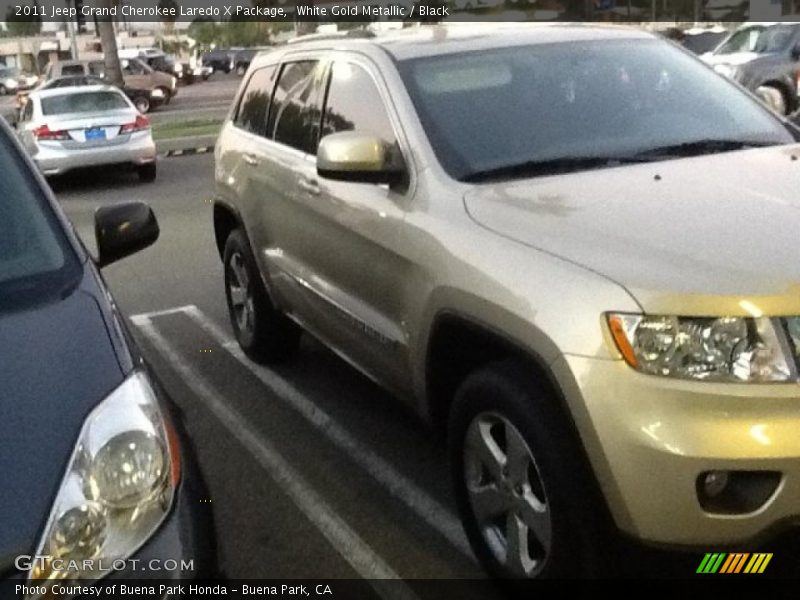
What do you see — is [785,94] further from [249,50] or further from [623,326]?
[249,50]

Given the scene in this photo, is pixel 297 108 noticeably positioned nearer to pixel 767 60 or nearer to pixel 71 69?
pixel 767 60

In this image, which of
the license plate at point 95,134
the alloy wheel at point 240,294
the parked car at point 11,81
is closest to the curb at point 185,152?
the license plate at point 95,134

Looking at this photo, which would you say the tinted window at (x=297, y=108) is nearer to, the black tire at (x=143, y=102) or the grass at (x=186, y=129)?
the grass at (x=186, y=129)

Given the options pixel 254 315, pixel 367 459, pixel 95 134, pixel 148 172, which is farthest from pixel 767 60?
pixel 367 459

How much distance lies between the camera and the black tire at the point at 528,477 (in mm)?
3023

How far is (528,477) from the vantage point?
10.9 feet

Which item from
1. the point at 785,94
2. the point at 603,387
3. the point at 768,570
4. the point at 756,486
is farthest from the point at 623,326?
the point at 785,94

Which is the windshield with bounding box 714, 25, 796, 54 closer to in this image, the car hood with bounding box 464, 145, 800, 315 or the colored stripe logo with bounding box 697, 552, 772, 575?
the car hood with bounding box 464, 145, 800, 315

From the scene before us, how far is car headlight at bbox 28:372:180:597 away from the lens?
235cm

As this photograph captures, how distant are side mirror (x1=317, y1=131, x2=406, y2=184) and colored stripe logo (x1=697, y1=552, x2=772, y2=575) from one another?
5.77 ft

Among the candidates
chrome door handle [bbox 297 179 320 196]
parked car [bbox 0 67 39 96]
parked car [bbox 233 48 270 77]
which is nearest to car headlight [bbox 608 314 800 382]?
chrome door handle [bbox 297 179 320 196]

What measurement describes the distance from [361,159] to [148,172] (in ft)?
38.9

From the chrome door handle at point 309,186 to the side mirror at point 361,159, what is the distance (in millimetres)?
702

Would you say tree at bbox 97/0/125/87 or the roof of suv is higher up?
the roof of suv
